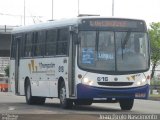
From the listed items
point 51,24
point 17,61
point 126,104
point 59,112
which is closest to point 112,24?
point 126,104

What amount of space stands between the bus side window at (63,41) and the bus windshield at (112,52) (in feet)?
3.56

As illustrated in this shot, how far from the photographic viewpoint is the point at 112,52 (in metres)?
23.1

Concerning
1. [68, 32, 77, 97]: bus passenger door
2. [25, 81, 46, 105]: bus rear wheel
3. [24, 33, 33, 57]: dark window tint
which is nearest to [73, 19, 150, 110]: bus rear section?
[68, 32, 77, 97]: bus passenger door

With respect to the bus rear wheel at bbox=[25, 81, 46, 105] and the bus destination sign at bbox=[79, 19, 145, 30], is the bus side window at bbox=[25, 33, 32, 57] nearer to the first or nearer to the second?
the bus rear wheel at bbox=[25, 81, 46, 105]

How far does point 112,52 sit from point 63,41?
220 centimetres

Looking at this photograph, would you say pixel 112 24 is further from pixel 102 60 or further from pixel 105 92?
pixel 105 92

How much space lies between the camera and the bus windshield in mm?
22938

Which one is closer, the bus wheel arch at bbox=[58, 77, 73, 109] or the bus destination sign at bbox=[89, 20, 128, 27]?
the bus destination sign at bbox=[89, 20, 128, 27]

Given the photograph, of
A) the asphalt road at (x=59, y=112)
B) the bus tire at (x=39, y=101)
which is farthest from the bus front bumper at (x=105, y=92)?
the bus tire at (x=39, y=101)

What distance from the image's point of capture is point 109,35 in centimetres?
2330

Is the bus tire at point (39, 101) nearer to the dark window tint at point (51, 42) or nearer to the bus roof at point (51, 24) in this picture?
the bus roof at point (51, 24)

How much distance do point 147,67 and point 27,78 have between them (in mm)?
7204

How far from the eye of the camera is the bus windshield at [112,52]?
22.9 meters

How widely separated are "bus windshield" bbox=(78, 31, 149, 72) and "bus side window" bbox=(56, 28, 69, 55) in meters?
1.08
